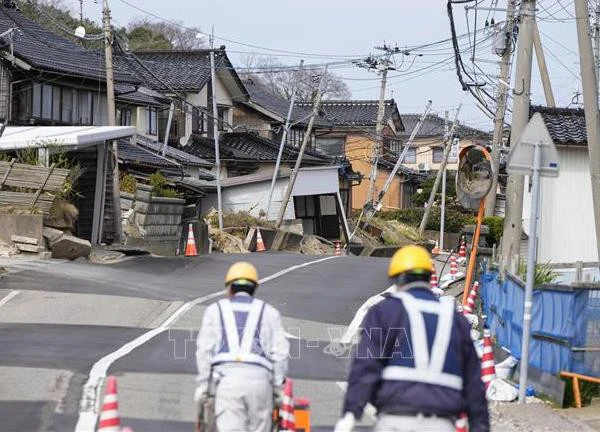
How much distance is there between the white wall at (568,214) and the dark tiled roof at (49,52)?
16.9m

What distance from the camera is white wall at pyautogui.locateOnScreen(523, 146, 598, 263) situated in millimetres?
24234

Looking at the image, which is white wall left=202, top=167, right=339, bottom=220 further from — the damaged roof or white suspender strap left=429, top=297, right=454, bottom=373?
white suspender strap left=429, top=297, right=454, bottom=373

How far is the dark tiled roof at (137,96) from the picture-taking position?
1549 inches

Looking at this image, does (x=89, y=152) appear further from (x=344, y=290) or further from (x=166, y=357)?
(x=166, y=357)

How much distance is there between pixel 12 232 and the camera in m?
23.5

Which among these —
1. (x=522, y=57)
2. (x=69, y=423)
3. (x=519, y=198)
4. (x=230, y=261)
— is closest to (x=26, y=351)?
(x=69, y=423)

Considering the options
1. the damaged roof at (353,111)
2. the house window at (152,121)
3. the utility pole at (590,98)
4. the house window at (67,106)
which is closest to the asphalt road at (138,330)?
the utility pole at (590,98)

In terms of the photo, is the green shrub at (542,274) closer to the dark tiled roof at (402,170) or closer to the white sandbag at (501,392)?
the white sandbag at (501,392)

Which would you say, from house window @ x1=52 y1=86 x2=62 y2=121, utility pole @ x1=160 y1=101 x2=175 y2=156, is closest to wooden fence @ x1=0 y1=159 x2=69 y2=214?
house window @ x1=52 y1=86 x2=62 y2=121

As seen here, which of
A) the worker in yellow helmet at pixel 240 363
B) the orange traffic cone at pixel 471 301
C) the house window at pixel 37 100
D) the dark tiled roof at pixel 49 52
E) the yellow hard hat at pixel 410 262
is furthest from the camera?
the house window at pixel 37 100

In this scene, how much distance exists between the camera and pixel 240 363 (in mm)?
6723

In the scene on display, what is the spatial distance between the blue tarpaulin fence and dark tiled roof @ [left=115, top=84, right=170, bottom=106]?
28.3 meters

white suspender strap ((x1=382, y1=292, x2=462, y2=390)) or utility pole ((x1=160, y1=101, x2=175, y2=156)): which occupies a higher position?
utility pole ((x1=160, y1=101, x2=175, y2=156))

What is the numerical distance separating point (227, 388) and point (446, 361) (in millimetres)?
1822
